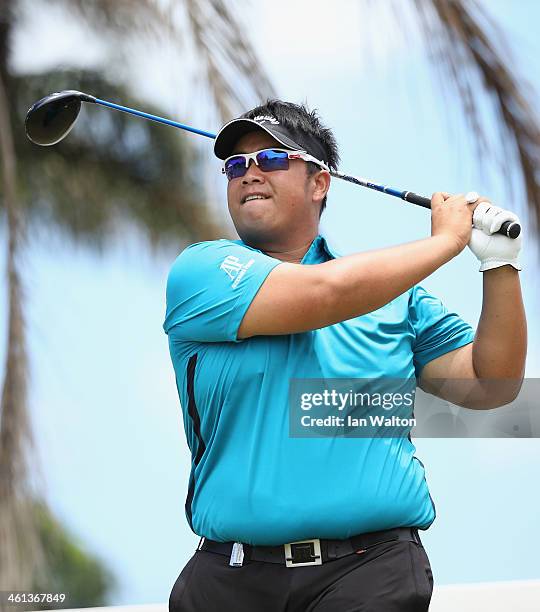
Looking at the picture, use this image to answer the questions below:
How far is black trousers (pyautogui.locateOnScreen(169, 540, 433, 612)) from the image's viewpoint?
258cm

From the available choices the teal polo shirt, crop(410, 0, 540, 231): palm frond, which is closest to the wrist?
the teal polo shirt

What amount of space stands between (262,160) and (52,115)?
1.05m

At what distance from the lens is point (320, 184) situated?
10.5 ft

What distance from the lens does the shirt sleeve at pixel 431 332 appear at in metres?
3.04

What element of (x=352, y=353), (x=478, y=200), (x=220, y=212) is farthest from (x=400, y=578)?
(x=220, y=212)

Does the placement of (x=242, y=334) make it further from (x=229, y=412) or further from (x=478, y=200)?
(x=478, y=200)

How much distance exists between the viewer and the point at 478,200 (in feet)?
9.41

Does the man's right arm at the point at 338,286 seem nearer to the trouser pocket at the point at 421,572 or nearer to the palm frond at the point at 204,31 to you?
the trouser pocket at the point at 421,572

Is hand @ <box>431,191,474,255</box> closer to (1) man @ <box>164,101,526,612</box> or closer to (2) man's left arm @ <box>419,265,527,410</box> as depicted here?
(1) man @ <box>164,101,526,612</box>

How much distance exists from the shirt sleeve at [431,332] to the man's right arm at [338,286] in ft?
1.27

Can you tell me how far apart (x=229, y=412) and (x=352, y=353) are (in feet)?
1.16

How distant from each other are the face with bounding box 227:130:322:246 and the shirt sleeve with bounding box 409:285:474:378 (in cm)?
39

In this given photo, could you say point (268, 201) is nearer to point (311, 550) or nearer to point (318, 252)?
point (318, 252)

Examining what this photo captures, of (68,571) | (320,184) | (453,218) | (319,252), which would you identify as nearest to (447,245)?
(453,218)
